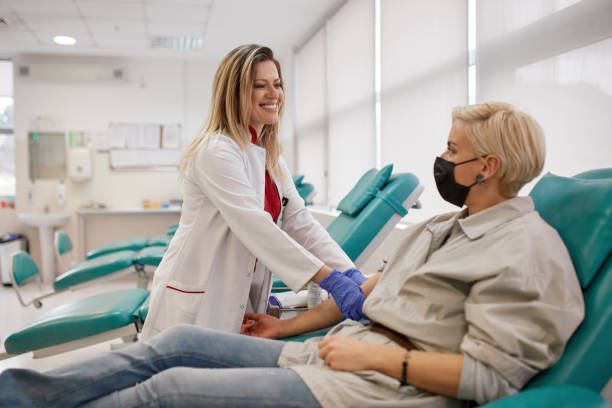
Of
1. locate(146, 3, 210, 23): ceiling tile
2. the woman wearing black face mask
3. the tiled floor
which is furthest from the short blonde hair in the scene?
locate(146, 3, 210, 23): ceiling tile

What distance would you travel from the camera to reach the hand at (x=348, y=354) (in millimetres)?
920

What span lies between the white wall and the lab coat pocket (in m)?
4.51

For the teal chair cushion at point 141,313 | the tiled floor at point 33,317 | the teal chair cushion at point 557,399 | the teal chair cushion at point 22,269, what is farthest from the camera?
the tiled floor at point 33,317

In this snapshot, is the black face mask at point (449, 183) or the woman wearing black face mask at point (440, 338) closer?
the woman wearing black face mask at point (440, 338)

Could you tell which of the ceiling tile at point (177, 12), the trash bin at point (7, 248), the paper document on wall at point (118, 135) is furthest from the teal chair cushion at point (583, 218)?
the paper document on wall at point (118, 135)

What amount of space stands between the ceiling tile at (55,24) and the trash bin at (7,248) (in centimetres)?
236

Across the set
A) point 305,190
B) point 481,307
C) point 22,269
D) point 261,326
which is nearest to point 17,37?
point 22,269

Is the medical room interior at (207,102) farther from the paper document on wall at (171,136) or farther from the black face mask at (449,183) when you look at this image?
the black face mask at (449,183)

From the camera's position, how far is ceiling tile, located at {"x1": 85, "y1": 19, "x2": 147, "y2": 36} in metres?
4.18

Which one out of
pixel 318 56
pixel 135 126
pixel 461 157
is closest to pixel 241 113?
pixel 461 157

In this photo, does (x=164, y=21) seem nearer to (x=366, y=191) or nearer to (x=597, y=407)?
(x=366, y=191)

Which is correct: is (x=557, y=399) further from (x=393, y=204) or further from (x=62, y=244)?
(x=62, y=244)

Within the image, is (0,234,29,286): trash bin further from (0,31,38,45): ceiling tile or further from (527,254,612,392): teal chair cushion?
(527,254,612,392): teal chair cushion

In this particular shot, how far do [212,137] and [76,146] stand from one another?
483 cm
